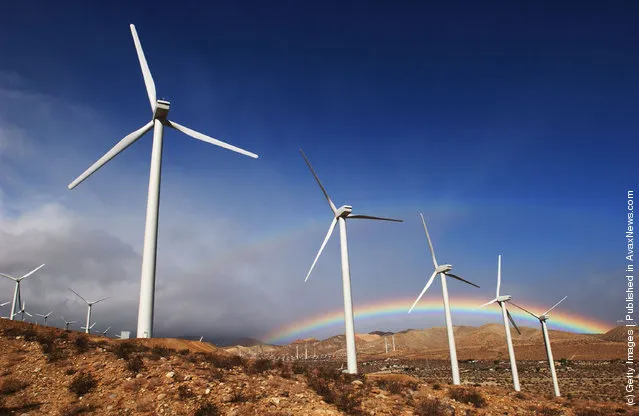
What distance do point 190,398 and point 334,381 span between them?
9605 millimetres

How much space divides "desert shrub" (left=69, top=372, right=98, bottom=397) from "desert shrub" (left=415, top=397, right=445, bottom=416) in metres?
15.5

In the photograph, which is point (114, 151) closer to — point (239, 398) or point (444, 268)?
point (239, 398)

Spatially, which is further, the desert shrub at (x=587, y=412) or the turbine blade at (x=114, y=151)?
the turbine blade at (x=114, y=151)

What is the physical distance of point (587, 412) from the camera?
25.4 m

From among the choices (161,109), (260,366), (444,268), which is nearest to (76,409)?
(260,366)

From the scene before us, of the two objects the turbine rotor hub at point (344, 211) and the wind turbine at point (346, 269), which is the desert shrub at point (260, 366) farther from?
the turbine rotor hub at point (344, 211)

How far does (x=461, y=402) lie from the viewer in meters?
23.9

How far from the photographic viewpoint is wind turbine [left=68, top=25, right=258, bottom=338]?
25078 mm

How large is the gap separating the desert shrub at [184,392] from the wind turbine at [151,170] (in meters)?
8.92

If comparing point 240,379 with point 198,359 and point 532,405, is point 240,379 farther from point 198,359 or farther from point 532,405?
point 532,405

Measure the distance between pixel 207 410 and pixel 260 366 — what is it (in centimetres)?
749

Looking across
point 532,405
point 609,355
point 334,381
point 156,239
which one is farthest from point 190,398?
point 609,355

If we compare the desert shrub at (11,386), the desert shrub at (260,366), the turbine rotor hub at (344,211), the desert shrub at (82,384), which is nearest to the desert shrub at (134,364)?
the desert shrub at (82,384)

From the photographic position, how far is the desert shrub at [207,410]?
15.6m
